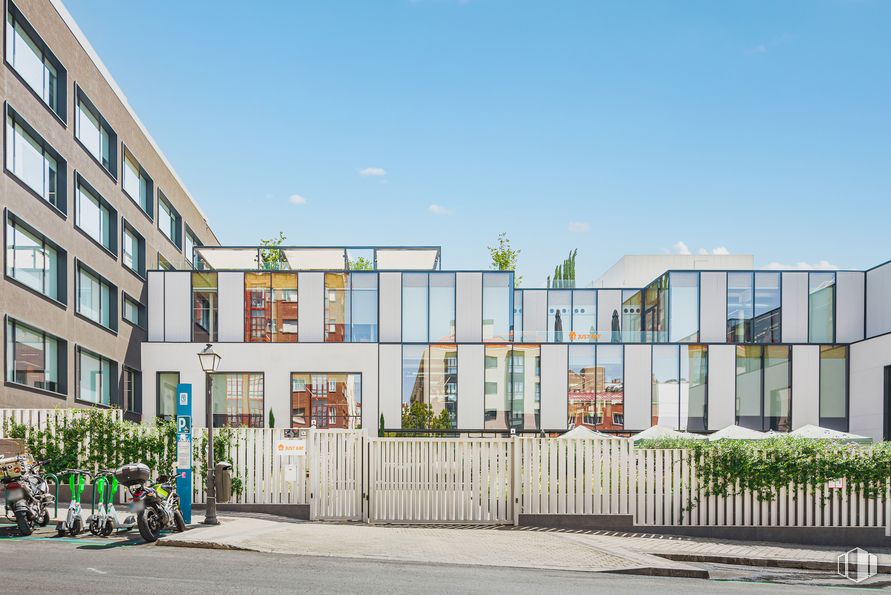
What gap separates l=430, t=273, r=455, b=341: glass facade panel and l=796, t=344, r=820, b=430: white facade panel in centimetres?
1479

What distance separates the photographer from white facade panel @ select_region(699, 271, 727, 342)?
38594 millimetres

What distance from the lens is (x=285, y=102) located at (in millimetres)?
29594

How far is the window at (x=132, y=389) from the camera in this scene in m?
36.1

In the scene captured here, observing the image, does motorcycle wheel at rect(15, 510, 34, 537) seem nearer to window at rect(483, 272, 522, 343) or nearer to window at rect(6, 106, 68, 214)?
window at rect(6, 106, 68, 214)

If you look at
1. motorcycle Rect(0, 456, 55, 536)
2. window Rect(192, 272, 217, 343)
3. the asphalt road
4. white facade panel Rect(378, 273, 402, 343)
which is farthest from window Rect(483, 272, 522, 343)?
the asphalt road

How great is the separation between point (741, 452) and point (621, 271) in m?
56.8

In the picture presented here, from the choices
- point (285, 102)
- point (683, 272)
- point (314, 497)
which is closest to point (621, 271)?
point (683, 272)

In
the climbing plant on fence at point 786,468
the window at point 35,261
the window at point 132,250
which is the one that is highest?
the window at point 132,250

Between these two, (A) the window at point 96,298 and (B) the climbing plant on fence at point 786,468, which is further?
(A) the window at point 96,298

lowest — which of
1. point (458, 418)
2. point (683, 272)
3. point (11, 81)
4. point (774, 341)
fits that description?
point (458, 418)

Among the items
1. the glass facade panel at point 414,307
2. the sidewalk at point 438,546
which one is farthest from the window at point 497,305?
the sidewalk at point 438,546

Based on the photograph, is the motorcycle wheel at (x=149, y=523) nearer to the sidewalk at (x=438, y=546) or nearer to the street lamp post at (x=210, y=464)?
the sidewalk at (x=438, y=546)

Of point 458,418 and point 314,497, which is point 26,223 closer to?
point 314,497

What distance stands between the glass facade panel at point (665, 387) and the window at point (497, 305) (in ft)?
21.4
